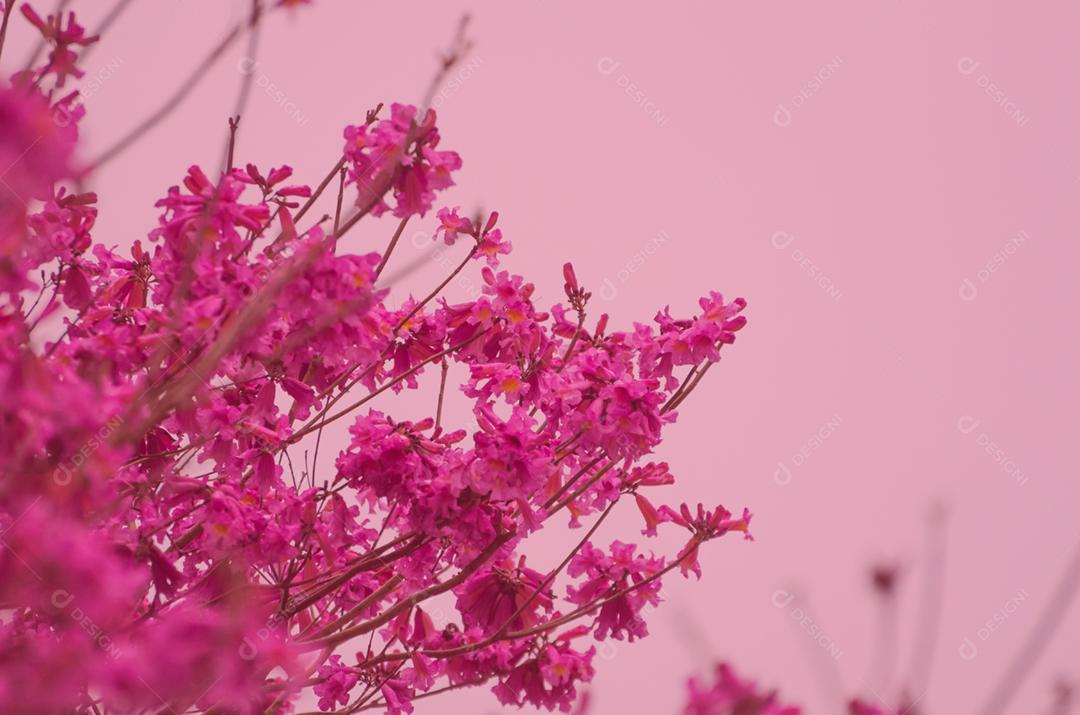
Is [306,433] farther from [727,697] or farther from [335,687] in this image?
[727,697]

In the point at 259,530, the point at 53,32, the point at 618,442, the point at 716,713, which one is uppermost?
the point at 53,32

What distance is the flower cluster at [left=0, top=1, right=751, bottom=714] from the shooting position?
3.58ft

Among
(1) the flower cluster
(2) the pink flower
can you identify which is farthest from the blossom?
(2) the pink flower

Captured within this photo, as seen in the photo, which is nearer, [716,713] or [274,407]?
[716,713]

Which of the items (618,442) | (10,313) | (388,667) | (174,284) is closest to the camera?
(10,313)

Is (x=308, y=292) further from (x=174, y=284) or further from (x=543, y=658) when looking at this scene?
(x=543, y=658)

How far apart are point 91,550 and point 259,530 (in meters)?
0.74

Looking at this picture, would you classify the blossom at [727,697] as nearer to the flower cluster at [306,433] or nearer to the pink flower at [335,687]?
the flower cluster at [306,433]

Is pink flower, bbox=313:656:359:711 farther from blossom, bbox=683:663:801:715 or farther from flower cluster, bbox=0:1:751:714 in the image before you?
blossom, bbox=683:663:801:715

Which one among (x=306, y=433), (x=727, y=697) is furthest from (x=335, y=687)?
(x=727, y=697)

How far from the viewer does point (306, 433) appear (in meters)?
1.73

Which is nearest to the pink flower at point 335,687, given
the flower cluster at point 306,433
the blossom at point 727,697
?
the flower cluster at point 306,433

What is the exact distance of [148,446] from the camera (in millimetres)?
1672

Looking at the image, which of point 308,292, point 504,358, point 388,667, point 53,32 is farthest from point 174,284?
point 388,667
